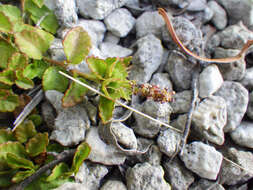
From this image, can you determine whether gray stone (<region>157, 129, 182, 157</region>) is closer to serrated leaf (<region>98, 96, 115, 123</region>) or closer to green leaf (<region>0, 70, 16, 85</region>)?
serrated leaf (<region>98, 96, 115, 123</region>)

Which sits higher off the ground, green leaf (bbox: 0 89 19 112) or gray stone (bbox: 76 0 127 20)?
gray stone (bbox: 76 0 127 20)

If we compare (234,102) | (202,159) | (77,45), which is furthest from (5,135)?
(234,102)

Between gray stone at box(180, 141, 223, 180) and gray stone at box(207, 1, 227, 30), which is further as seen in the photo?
gray stone at box(207, 1, 227, 30)

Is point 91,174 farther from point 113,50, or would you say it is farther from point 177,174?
point 113,50

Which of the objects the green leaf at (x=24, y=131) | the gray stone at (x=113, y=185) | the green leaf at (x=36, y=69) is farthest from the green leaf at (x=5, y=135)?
the gray stone at (x=113, y=185)

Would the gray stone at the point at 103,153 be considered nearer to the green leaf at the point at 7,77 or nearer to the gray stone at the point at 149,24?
the green leaf at the point at 7,77

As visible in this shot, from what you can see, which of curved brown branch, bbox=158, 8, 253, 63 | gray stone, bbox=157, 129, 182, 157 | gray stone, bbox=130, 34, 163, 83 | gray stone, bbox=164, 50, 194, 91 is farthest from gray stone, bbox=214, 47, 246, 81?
gray stone, bbox=157, 129, 182, 157

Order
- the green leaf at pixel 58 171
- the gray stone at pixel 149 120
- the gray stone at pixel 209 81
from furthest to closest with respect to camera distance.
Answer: the gray stone at pixel 209 81 < the gray stone at pixel 149 120 < the green leaf at pixel 58 171
